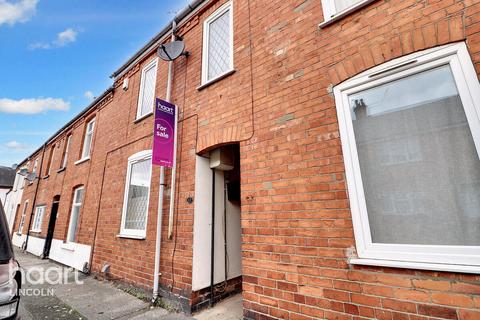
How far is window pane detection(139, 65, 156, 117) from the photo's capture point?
609cm

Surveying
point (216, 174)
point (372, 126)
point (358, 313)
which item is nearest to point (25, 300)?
point (216, 174)

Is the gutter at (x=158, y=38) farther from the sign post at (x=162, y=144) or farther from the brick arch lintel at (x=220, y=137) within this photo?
the brick arch lintel at (x=220, y=137)

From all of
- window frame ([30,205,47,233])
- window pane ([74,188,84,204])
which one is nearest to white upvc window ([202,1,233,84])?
window pane ([74,188,84,204])

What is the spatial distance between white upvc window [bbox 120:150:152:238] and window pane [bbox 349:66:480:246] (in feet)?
14.6

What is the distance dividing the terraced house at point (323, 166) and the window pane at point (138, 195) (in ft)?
0.23

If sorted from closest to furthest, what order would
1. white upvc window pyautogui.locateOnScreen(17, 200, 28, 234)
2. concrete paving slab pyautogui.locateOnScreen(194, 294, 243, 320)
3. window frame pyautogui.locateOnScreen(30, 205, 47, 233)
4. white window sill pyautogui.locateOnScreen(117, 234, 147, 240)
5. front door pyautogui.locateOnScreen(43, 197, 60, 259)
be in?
concrete paving slab pyautogui.locateOnScreen(194, 294, 243, 320)
white window sill pyautogui.locateOnScreen(117, 234, 147, 240)
front door pyautogui.locateOnScreen(43, 197, 60, 259)
window frame pyautogui.locateOnScreen(30, 205, 47, 233)
white upvc window pyautogui.locateOnScreen(17, 200, 28, 234)

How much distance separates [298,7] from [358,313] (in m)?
3.90

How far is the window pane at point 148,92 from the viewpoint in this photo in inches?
240

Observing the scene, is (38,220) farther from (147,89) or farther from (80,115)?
(147,89)

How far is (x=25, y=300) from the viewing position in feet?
15.1

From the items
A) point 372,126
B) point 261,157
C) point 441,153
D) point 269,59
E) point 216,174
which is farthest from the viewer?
point 216,174

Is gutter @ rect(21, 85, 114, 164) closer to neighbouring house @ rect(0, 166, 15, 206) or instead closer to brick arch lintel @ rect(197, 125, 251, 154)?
brick arch lintel @ rect(197, 125, 251, 154)

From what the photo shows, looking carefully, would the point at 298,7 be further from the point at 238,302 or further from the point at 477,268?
the point at 238,302

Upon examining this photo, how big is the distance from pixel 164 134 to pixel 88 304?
3.52 m
